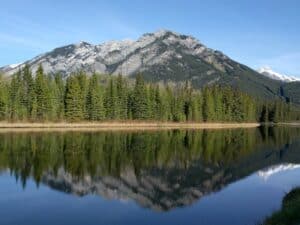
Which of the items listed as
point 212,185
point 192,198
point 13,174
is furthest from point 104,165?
point 192,198

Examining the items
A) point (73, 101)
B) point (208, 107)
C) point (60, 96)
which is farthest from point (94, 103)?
point (208, 107)

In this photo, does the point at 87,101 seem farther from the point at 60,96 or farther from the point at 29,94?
the point at 29,94

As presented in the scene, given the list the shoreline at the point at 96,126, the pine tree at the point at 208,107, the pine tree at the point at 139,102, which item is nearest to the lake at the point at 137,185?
the shoreline at the point at 96,126

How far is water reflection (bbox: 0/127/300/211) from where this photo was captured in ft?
123

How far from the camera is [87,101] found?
150 meters

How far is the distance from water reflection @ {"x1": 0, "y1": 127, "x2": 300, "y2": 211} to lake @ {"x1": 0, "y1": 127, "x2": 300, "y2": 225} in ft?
0.29

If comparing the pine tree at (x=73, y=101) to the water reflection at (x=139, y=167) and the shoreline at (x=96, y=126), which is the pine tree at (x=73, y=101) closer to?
the shoreline at (x=96, y=126)

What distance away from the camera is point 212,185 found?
4194 cm

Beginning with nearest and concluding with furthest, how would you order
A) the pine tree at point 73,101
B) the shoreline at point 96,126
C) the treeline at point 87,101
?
the shoreline at point 96,126 < the treeline at point 87,101 < the pine tree at point 73,101

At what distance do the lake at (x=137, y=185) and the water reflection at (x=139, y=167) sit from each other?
0.29 feet

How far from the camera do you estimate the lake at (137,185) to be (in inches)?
1127

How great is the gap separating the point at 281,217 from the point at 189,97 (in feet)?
558

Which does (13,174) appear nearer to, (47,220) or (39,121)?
(47,220)

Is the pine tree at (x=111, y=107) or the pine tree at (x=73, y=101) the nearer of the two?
the pine tree at (x=73, y=101)
